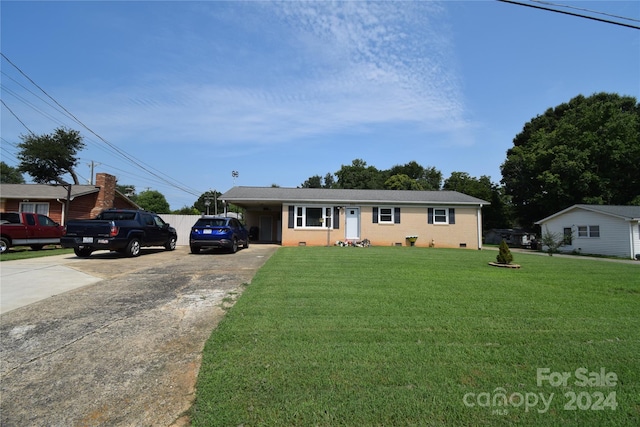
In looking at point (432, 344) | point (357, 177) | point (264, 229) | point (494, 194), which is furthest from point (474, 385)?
point (357, 177)

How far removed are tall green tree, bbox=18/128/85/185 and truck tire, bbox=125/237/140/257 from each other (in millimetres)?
21675

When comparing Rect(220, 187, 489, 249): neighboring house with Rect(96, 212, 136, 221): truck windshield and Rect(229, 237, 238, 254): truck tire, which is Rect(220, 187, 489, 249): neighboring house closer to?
Rect(229, 237, 238, 254): truck tire

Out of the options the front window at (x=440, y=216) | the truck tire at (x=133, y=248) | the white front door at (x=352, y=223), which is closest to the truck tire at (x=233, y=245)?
the truck tire at (x=133, y=248)

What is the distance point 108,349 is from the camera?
3701 mm

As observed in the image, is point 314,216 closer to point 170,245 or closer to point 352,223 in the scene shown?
point 352,223

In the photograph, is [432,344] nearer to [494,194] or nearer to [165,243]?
[165,243]

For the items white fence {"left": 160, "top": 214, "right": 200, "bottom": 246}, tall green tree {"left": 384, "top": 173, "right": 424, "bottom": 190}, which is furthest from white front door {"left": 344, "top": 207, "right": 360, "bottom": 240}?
tall green tree {"left": 384, "top": 173, "right": 424, "bottom": 190}

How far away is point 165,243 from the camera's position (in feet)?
47.2

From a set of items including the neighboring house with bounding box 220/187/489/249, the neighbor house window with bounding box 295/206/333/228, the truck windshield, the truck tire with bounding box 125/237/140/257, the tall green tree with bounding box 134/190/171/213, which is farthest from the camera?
the tall green tree with bounding box 134/190/171/213

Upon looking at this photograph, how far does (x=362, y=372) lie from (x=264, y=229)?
70.0 feet

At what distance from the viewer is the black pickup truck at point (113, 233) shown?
436 inches

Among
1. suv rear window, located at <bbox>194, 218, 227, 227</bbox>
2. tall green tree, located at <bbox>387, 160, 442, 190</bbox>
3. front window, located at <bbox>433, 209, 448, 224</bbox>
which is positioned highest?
tall green tree, located at <bbox>387, 160, 442, 190</bbox>

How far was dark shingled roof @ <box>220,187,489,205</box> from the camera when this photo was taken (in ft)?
61.4

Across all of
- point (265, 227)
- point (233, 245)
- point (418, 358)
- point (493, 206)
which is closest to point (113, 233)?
point (233, 245)
